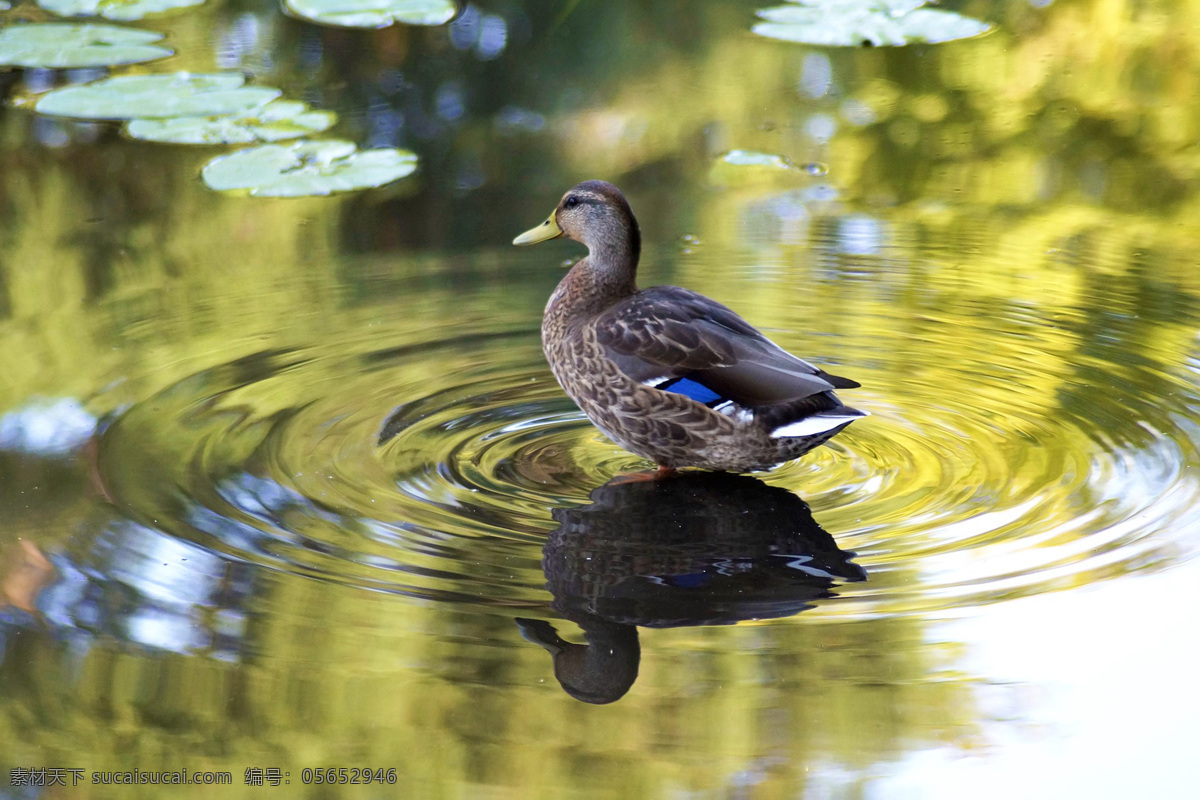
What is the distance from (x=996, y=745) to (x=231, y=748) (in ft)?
5.09

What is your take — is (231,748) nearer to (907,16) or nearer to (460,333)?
(460,333)

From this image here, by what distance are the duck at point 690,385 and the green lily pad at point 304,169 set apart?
2.27m

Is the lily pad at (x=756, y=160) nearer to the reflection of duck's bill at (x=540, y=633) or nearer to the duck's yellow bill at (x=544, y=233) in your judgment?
the duck's yellow bill at (x=544, y=233)

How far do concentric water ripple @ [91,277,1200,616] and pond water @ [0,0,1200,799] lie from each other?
Answer: 2 centimetres

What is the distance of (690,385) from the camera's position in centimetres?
393

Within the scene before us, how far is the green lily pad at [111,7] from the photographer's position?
8.41 meters

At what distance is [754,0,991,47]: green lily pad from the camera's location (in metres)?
8.15

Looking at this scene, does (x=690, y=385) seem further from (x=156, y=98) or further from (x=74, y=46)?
(x=74, y=46)

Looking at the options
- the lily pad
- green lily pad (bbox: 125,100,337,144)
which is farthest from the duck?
green lily pad (bbox: 125,100,337,144)

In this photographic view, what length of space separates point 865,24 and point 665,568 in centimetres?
583

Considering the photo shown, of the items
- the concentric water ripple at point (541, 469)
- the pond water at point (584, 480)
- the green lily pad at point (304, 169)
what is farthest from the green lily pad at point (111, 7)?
the concentric water ripple at point (541, 469)

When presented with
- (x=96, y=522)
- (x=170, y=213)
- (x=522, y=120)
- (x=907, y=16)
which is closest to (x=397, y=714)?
(x=96, y=522)

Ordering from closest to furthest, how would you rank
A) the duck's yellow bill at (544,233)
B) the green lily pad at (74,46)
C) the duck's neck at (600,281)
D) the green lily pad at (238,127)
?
the duck's neck at (600,281), the duck's yellow bill at (544,233), the green lily pad at (238,127), the green lily pad at (74,46)

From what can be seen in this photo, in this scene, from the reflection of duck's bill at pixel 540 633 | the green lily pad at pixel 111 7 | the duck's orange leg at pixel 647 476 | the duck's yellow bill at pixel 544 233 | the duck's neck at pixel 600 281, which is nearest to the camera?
the reflection of duck's bill at pixel 540 633
